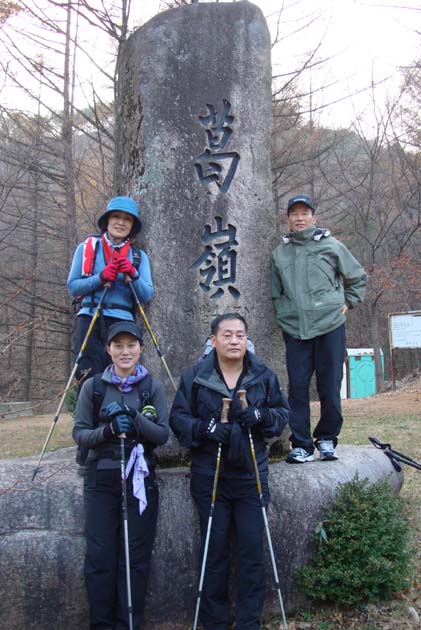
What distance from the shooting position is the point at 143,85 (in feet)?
15.5

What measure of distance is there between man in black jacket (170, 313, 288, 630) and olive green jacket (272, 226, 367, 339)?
0.91 meters

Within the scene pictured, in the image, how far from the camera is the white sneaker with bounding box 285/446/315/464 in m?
4.22

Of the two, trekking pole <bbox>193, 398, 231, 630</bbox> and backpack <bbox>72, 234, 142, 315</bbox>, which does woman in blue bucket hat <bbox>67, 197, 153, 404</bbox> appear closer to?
backpack <bbox>72, 234, 142, 315</bbox>

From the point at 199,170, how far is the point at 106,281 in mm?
1318

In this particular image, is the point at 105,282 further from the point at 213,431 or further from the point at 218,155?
the point at 218,155

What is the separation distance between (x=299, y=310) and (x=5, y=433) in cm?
982

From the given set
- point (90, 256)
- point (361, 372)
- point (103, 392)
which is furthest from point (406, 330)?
point (103, 392)

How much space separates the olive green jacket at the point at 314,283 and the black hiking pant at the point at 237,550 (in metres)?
1.34

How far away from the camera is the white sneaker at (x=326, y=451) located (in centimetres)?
432

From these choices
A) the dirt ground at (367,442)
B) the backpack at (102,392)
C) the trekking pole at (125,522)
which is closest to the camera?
the trekking pole at (125,522)

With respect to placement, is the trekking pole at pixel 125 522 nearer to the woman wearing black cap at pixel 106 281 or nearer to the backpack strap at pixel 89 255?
the woman wearing black cap at pixel 106 281

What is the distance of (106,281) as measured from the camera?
396 cm

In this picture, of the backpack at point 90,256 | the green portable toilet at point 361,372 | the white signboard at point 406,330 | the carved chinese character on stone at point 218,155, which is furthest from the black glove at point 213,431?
the green portable toilet at point 361,372

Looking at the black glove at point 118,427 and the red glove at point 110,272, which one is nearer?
the black glove at point 118,427
